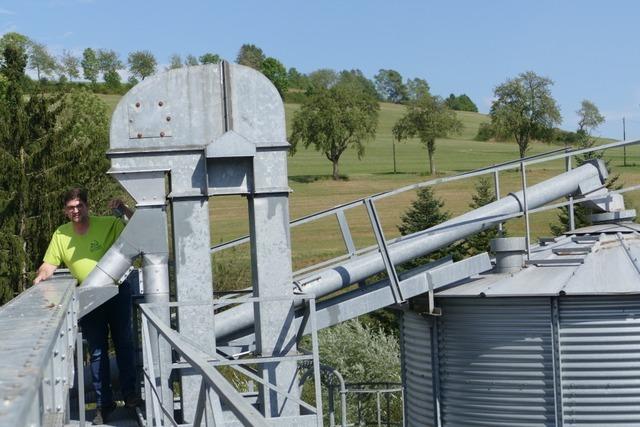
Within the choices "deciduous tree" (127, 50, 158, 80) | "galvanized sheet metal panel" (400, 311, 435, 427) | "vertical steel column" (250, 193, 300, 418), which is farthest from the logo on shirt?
"deciduous tree" (127, 50, 158, 80)

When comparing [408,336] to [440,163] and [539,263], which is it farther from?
[440,163]

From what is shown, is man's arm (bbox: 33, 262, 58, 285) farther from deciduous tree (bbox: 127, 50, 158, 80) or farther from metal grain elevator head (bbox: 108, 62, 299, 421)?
deciduous tree (bbox: 127, 50, 158, 80)

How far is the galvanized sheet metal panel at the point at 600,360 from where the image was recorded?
1198 cm

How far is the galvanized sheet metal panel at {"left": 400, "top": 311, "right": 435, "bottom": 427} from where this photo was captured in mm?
13523

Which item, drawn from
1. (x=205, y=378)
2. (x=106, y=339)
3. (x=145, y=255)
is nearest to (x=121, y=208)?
(x=145, y=255)

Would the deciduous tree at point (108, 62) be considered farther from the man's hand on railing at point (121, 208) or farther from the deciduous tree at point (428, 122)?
the man's hand on railing at point (121, 208)

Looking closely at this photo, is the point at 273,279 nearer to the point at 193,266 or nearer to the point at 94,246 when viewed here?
the point at 193,266

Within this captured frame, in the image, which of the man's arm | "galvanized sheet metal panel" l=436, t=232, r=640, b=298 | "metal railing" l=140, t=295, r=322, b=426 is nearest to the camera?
"metal railing" l=140, t=295, r=322, b=426

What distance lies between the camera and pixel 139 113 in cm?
983

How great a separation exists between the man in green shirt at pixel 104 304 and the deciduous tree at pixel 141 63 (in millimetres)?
124339

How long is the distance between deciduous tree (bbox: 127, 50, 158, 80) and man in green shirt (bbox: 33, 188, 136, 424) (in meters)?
124

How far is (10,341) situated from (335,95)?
304 feet

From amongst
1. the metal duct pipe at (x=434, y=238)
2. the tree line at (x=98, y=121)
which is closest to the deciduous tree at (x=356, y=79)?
the tree line at (x=98, y=121)

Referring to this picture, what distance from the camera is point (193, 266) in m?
9.89
